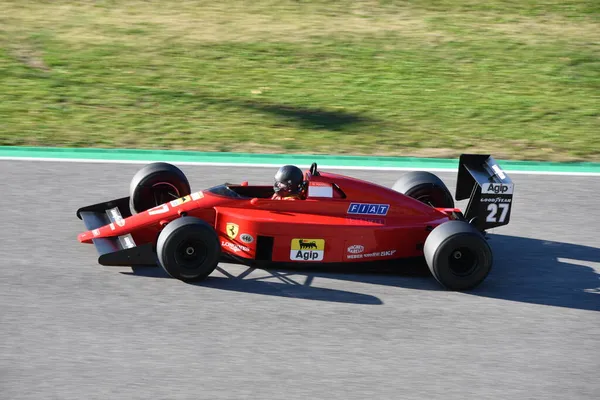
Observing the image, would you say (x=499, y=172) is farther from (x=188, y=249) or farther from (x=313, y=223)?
(x=188, y=249)

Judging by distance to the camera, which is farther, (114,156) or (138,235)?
(114,156)

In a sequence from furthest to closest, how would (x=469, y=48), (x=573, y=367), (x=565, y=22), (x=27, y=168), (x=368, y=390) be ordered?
(x=565, y=22), (x=469, y=48), (x=27, y=168), (x=573, y=367), (x=368, y=390)

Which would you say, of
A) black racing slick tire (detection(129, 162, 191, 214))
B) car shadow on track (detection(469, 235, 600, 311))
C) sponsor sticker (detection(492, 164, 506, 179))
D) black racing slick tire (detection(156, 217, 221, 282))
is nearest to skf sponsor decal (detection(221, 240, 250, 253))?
black racing slick tire (detection(156, 217, 221, 282))

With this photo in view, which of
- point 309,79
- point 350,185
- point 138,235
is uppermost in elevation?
point 309,79

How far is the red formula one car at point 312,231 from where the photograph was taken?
700 cm

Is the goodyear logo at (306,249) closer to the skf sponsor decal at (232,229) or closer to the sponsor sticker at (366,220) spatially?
the sponsor sticker at (366,220)

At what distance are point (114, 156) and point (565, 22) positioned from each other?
345 inches

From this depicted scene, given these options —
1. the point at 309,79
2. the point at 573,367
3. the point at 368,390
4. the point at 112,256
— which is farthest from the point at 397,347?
the point at 309,79

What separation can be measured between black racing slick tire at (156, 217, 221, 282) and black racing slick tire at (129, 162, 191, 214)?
47.5 inches

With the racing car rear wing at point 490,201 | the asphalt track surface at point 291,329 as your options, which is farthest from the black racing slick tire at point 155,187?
the racing car rear wing at point 490,201

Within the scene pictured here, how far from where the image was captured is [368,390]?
568 cm

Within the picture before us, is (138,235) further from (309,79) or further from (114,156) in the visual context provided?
(309,79)

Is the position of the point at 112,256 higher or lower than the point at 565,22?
lower

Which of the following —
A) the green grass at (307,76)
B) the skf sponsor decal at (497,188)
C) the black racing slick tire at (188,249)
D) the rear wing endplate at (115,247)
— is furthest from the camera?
the green grass at (307,76)
